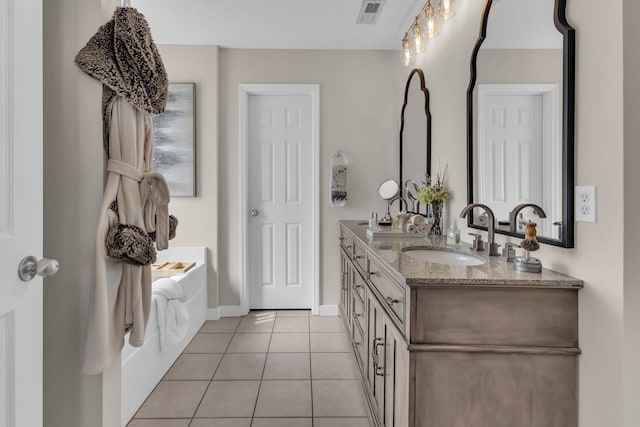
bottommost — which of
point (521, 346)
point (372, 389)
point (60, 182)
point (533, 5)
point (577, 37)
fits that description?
point (372, 389)

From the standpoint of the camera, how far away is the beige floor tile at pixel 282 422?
6.13ft

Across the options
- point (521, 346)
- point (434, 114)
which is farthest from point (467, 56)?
point (521, 346)

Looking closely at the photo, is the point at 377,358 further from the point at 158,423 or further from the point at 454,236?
the point at 158,423

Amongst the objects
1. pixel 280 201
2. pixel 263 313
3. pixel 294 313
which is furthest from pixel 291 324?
pixel 280 201

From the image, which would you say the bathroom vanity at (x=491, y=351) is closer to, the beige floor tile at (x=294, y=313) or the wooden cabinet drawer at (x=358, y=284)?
the wooden cabinet drawer at (x=358, y=284)

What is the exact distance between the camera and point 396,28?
122 inches

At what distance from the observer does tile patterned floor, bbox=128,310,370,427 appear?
1.93 m

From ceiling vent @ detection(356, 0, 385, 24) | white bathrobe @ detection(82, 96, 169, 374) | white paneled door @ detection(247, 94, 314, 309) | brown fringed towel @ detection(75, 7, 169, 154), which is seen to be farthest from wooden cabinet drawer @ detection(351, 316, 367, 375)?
ceiling vent @ detection(356, 0, 385, 24)

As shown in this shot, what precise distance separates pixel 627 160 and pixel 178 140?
3.24m

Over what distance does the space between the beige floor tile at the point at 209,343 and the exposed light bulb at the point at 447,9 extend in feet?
8.72

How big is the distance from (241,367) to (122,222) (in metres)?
1.61

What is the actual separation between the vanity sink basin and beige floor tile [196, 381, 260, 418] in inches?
47.0

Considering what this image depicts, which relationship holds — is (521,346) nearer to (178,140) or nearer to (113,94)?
(113,94)
